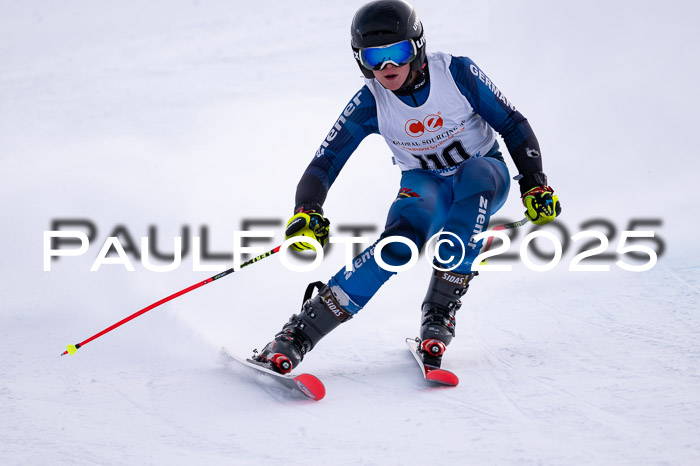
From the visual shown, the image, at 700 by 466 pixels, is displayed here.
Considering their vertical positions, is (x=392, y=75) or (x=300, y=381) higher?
(x=392, y=75)

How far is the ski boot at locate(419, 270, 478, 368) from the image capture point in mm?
3027

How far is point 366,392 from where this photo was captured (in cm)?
281

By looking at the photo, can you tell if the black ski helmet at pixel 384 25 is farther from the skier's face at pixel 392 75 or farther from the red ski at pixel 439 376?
the red ski at pixel 439 376

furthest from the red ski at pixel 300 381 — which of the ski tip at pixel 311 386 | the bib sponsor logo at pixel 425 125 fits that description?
the bib sponsor logo at pixel 425 125

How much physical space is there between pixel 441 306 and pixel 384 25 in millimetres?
1179

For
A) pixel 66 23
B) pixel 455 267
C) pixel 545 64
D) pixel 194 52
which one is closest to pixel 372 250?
pixel 455 267

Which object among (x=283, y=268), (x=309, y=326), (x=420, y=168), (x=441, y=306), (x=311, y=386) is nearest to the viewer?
(x=311, y=386)

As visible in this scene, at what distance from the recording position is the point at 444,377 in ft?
9.09

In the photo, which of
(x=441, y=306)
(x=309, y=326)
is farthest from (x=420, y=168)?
(x=309, y=326)

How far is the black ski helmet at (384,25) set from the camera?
284 cm

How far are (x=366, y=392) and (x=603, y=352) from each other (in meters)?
1.06

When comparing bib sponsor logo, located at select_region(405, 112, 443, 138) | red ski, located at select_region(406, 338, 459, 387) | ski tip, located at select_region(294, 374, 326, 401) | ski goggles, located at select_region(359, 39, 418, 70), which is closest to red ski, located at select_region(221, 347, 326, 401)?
ski tip, located at select_region(294, 374, 326, 401)

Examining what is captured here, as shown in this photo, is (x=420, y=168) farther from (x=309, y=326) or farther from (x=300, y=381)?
(x=300, y=381)

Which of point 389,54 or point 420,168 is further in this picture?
point 420,168
